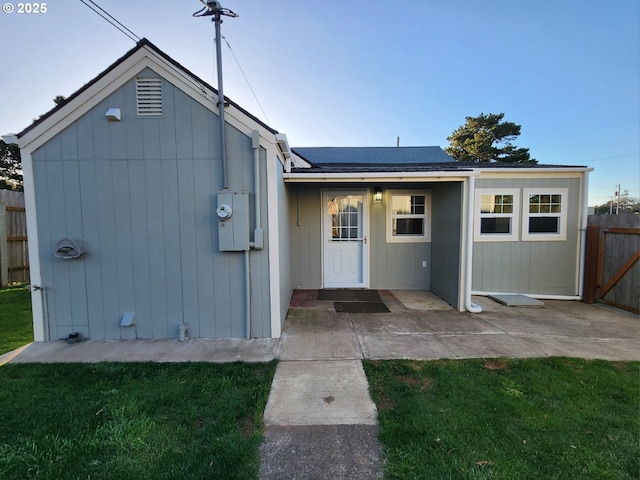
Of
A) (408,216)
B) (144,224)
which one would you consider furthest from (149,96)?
(408,216)

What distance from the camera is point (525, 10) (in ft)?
21.3

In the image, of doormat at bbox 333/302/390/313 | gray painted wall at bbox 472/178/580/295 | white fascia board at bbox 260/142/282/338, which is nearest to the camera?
white fascia board at bbox 260/142/282/338

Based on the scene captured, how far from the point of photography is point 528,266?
6395 mm

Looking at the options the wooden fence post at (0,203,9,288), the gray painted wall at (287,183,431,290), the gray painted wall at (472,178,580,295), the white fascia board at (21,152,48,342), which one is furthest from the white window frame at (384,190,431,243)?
the wooden fence post at (0,203,9,288)

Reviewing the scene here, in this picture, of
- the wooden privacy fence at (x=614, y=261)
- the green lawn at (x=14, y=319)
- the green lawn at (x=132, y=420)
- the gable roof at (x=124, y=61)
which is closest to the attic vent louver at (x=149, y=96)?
the gable roof at (x=124, y=61)

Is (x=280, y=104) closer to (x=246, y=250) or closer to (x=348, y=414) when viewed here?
(x=246, y=250)

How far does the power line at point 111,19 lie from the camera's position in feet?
11.6

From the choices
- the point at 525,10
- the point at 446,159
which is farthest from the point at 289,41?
the point at 446,159

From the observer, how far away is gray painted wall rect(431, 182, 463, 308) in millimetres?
5312

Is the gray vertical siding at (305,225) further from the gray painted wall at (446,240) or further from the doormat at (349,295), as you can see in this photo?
the gray painted wall at (446,240)

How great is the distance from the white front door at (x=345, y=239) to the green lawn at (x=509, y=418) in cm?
367

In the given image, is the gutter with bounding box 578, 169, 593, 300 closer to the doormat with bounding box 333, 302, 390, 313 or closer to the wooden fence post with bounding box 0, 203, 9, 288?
the doormat with bounding box 333, 302, 390, 313

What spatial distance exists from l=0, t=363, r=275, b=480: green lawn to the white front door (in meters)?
3.83

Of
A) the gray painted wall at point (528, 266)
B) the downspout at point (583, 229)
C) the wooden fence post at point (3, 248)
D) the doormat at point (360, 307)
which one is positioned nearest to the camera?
the doormat at point (360, 307)
